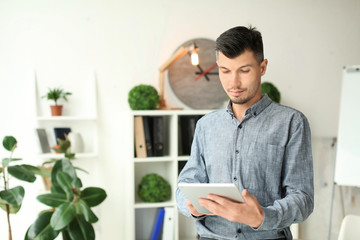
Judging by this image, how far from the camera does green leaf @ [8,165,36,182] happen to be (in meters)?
2.41

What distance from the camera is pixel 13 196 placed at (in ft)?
7.83

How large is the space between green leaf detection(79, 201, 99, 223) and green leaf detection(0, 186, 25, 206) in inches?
13.4

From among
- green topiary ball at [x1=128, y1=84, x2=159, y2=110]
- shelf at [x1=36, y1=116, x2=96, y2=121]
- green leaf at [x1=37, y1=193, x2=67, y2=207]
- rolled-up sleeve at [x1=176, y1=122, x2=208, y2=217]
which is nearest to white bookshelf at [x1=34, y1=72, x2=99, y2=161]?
shelf at [x1=36, y1=116, x2=96, y2=121]

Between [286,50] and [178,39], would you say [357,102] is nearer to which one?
[286,50]

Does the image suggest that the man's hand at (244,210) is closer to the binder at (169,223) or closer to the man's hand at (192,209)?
the man's hand at (192,209)

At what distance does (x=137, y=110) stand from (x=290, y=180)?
184cm

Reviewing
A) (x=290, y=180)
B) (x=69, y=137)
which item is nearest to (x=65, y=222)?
(x=69, y=137)

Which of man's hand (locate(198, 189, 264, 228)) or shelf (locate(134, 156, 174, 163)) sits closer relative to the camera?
man's hand (locate(198, 189, 264, 228))

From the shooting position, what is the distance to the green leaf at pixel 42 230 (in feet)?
7.97

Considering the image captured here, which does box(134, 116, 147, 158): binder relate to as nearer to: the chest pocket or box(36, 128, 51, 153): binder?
box(36, 128, 51, 153): binder

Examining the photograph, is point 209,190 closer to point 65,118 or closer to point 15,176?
point 15,176

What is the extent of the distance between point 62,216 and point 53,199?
6.2 inches

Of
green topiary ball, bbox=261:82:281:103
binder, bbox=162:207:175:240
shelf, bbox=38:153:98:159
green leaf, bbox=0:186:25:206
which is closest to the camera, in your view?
green leaf, bbox=0:186:25:206

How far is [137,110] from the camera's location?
3031mm
